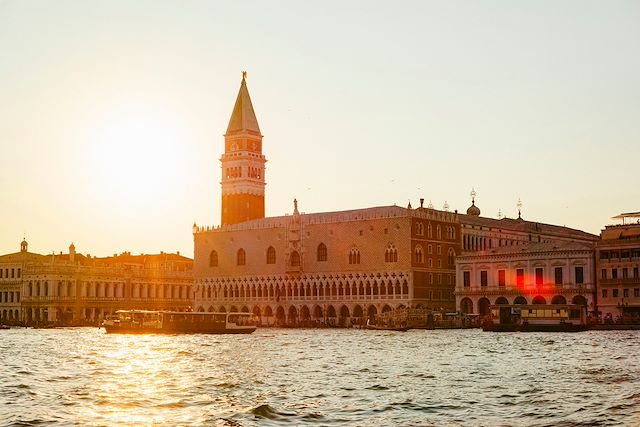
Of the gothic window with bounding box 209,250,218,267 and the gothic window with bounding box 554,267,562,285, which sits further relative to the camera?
the gothic window with bounding box 209,250,218,267

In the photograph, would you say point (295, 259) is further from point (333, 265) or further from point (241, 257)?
point (241, 257)

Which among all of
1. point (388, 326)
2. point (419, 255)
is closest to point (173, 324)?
point (388, 326)

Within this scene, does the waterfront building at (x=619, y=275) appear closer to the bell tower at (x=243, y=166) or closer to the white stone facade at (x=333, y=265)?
the white stone facade at (x=333, y=265)

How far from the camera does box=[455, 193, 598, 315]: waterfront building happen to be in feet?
317

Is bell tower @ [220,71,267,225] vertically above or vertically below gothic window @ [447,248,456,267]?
above

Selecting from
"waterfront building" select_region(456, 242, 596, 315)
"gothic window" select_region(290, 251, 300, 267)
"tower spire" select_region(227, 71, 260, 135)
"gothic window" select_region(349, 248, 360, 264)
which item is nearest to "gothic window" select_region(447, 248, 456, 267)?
"waterfront building" select_region(456, 242, 596, 315)

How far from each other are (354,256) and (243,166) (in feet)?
98.2

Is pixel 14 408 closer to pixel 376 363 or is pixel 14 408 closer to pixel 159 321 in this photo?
pixel 376 363

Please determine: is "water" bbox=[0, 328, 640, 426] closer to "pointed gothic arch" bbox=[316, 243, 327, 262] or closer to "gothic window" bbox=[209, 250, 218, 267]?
"pointed gothic arch" bbox=[316, 243, 327, 262]

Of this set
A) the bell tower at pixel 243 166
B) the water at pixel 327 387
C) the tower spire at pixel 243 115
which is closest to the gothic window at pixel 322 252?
the bell tower at pixel 243 166

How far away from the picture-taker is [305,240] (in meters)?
117

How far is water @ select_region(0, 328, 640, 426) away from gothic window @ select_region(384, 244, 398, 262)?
160 ft

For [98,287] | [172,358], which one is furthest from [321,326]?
[172,358]

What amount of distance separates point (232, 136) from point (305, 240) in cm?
2651
